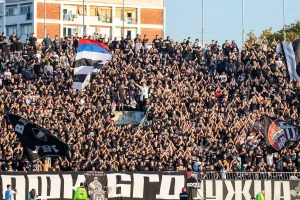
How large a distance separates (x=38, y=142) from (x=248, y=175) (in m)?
10.5

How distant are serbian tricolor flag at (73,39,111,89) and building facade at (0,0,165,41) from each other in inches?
2713

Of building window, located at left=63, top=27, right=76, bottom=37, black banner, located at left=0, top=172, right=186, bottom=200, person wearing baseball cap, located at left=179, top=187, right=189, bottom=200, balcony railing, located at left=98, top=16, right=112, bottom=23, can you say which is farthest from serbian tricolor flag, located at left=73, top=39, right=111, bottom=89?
balcony railing, located at left=98, top=16, right=112, bottom=23

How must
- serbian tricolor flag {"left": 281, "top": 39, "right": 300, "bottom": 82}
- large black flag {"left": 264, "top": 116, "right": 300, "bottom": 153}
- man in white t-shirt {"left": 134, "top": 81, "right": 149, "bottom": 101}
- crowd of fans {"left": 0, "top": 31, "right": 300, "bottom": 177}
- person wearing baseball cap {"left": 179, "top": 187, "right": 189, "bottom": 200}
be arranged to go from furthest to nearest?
1. man in white t-shirt {"left": 134, "top": 81, "right": 149, "bottom": 101}
2. crowd of fans {"left": 0, "top": 31, "right": 300, "bottom": 177}
3. serbian tricolor flag {"left": 281, "top": 39, "right": 300, "bottom": 82}
4. large black flag {"left": 264, "top": 116, "right": 300, "bottom": 153}
5. person wearing baseball cap {"left": 179, "top": 187, "right": 189, "bottom": 200}

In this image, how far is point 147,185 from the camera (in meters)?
47.1

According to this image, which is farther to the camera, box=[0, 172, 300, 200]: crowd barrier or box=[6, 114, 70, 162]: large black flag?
box=[0, 172, 300, 200]: crowd barrier

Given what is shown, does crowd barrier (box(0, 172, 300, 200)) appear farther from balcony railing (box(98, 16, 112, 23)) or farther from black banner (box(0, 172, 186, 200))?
balcony railing (box(98, 16, 112, 23))

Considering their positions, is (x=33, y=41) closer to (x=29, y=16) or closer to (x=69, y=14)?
(x=29, y=16)

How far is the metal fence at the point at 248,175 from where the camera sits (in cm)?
4725

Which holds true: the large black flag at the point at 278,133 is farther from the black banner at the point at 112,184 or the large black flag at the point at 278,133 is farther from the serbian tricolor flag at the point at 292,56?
the black banner at the point at 112,184

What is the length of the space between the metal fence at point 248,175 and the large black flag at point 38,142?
23.2ft

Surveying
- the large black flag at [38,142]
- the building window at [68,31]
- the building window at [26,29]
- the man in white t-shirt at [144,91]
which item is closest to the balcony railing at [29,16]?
the building window at [26,29]

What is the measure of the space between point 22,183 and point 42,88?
410 inches

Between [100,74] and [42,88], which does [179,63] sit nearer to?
[100,74]

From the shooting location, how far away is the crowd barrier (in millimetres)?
45719
